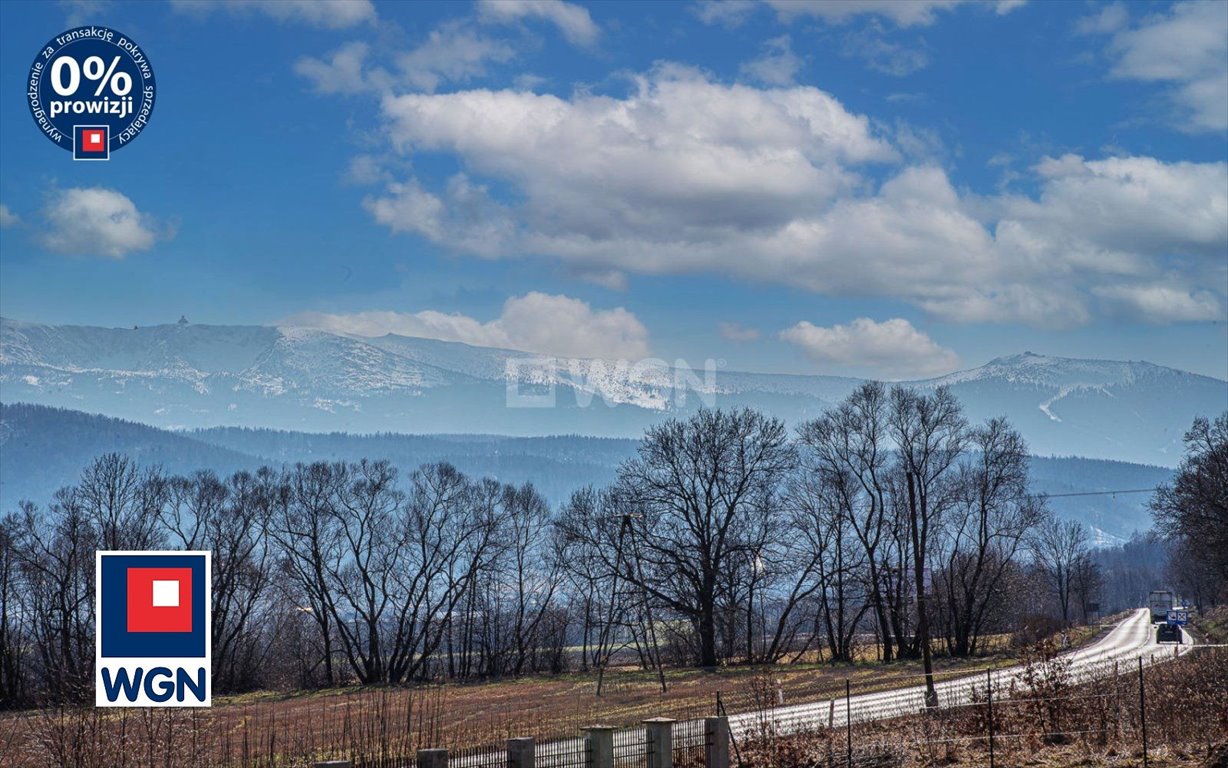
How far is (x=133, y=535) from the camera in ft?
256

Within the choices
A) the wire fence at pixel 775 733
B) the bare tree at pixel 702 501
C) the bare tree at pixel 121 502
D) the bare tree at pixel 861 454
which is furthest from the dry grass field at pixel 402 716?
Answer: the bare tree at pixel 121 502

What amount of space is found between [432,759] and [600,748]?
14.2 ft

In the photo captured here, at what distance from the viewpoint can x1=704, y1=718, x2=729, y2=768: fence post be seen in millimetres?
25641

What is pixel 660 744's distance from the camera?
79.3ft

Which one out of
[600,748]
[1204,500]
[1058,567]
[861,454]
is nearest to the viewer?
[600,748]

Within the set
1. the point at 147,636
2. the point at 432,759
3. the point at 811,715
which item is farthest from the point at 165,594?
the point at 811,715

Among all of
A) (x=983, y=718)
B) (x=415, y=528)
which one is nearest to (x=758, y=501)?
(x=415, y=528)

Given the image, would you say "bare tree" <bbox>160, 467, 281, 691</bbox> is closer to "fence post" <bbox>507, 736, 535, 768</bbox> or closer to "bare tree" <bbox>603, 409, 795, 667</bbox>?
"bare tree" <bbox>603, 409, 795, 667</bbox>

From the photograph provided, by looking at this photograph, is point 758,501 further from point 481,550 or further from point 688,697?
point 688,697

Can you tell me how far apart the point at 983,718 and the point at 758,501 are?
49.5 metres

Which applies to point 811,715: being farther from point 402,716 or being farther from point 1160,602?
point 1160,602

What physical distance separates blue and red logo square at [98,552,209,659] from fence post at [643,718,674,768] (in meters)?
9.37

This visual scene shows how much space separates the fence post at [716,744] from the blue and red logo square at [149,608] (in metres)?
11.3

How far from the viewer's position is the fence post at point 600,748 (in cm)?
2236
